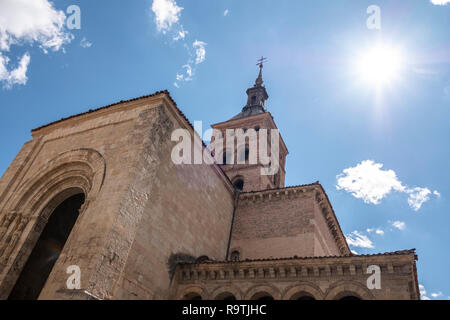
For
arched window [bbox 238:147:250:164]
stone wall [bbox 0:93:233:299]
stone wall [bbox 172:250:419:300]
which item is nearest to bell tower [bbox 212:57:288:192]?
arched window [bbox 238:147:250:164]

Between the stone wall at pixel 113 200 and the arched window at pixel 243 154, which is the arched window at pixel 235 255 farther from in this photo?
the arched window at pixel 243 154

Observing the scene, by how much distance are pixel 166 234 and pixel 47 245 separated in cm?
482

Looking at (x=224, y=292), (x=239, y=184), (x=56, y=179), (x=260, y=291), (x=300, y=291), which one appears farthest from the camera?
(x=239, y=184)

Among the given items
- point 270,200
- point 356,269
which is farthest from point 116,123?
point 356,269

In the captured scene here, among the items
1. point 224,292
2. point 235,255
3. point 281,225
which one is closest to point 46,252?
point 224,292

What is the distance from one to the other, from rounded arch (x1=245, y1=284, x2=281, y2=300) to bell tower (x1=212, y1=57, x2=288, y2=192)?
9828mm

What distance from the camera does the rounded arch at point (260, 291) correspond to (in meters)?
10.3

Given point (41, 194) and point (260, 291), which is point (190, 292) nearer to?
point (260, 291)

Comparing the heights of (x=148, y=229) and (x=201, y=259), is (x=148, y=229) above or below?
below

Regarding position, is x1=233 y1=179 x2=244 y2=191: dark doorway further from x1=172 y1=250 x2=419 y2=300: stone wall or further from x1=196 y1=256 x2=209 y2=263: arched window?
x1=172 y1=250 x2=419 y2=300: stone wall

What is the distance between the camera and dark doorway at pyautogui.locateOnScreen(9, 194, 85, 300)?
37.6 feet

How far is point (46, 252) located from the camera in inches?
491

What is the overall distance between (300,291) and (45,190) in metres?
9.44
